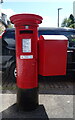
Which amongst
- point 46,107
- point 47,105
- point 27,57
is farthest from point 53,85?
point 27,57

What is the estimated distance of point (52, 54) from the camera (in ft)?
9.86

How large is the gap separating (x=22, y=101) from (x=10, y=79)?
236cm

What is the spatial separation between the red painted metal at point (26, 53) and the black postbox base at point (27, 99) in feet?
0.31

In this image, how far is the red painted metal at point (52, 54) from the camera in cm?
296

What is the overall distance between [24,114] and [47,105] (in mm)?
599

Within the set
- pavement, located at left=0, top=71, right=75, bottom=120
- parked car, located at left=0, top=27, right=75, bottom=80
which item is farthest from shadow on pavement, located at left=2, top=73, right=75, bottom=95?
parked car, located at left=0, top=27, right=75, bottom=80

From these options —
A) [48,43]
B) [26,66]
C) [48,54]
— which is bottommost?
[26,66]

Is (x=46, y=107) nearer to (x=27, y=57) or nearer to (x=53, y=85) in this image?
(x=27, y=57)

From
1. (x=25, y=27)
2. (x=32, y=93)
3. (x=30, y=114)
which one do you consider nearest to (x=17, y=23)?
(x=25, y=27)

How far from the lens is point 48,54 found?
9.80 feet

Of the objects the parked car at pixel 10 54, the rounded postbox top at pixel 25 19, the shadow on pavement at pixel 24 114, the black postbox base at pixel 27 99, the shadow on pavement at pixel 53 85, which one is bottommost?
the shadow on pavement at pixel 24 114

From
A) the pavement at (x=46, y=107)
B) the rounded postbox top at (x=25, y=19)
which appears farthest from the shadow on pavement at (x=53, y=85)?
the rounded postbox top at (x=25, y=19)

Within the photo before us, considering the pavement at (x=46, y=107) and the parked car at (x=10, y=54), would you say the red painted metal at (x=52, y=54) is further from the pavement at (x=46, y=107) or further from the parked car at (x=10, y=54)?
the parked car at (x=10, y=54)

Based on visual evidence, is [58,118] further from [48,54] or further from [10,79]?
[10,79]
